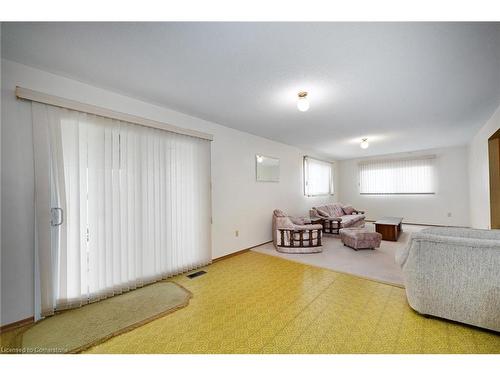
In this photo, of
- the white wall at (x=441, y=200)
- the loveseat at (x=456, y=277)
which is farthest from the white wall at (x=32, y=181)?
the white wall at (x=441, y=200)

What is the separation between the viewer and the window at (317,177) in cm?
617

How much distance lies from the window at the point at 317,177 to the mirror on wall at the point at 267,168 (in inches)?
59.6

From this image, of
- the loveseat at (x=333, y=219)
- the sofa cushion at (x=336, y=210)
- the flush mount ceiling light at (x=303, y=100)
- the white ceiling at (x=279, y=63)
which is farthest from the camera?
the sofa cushion at (x=336, y=210)

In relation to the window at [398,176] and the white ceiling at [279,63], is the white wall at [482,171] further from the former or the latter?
the window at [398,176]

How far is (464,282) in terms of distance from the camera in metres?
1.64

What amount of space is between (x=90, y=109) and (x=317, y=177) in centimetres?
609

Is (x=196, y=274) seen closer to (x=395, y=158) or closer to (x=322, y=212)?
(x=322, y=212)

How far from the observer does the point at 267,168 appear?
472cm

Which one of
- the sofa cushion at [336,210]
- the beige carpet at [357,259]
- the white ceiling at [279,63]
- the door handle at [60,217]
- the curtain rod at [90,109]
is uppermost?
the white ceiling at [279,63]

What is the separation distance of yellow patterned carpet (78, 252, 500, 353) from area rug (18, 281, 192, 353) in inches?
4.6

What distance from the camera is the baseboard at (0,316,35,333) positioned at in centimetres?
176

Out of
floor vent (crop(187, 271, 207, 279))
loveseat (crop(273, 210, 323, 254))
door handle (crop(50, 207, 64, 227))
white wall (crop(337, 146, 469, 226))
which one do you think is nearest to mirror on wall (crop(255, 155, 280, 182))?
loveseat (crop(273, 210, 323, 254))
